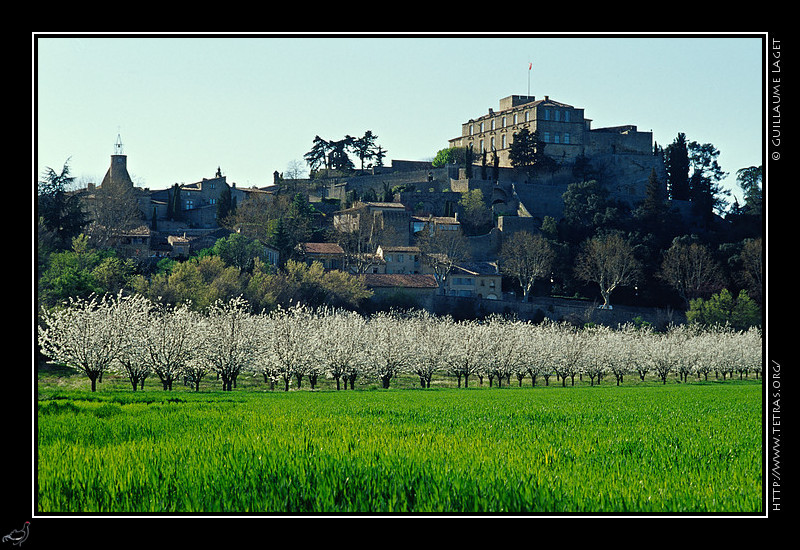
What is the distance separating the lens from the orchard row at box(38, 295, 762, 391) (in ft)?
102

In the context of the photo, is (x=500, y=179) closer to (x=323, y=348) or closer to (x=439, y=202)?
(x=439, y=202)

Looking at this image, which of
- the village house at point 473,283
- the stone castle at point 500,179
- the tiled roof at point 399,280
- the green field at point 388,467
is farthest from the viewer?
the stone castle at point 500,179

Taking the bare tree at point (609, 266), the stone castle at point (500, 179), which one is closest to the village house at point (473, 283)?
the stone castle at point (500, 179)

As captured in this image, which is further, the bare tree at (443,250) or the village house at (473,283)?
the bare tree at (443,250)

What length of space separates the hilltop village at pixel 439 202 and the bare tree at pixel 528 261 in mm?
1486

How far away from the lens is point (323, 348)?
3622cm

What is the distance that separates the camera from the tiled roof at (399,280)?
6881 centimetres

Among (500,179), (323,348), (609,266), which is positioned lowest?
(323,348)
